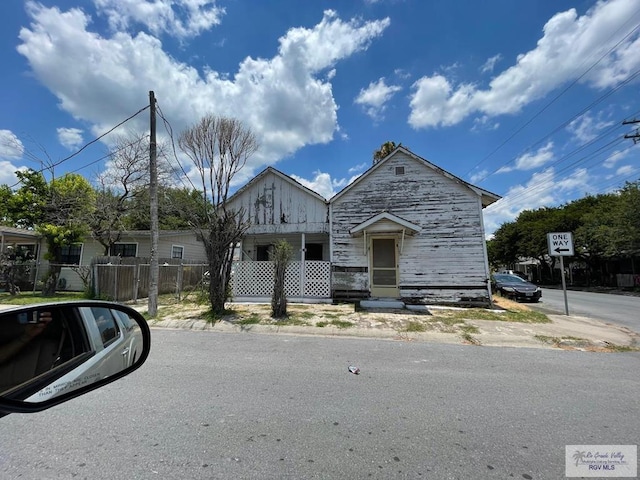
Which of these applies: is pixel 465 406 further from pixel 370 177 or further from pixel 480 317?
pixel 370 177

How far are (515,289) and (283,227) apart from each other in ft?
43.0

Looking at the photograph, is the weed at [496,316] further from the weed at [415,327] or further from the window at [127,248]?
the window at [127,248]

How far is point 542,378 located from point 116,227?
1943cm

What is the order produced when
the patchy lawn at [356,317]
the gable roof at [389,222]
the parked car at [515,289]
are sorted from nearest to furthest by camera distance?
1. the patchy lawn at [356,317]
2. the gable roof at [389,222]
3. the parked car at [515,289]

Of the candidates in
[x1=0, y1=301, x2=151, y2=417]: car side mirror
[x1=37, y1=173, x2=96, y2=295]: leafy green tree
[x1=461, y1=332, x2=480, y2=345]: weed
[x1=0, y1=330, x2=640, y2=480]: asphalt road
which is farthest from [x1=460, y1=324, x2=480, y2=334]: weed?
[x1=37, y1=173, x2=96, y2=295]: leafy green tree

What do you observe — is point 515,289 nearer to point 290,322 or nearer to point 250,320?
point 290,322

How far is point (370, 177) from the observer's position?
13414 mm

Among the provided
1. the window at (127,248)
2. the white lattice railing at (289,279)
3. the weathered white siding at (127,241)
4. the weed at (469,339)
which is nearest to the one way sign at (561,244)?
the weed at (469,339)

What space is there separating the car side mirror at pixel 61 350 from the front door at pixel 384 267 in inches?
441

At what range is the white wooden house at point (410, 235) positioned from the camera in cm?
1236

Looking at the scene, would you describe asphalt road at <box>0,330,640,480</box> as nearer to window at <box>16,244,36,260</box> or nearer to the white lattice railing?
the white lattice railing

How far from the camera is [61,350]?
1.85 metres

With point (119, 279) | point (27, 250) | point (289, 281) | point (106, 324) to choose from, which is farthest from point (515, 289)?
point (27, 250)

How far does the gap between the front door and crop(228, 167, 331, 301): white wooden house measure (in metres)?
1.99
